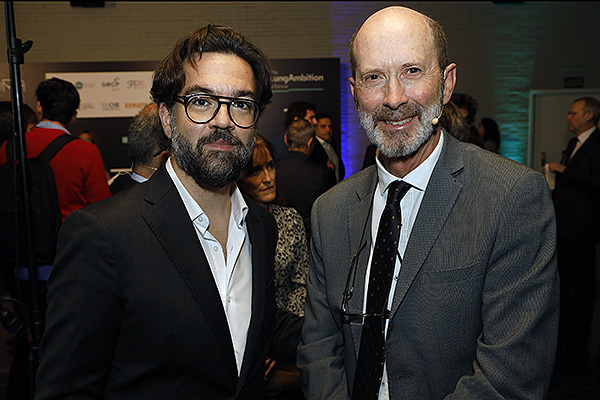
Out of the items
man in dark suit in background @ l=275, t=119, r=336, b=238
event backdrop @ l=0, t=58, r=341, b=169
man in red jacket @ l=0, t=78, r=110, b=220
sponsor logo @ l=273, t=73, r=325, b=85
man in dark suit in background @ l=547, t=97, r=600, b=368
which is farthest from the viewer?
sponsor logo @ l=273, t=73, r=325, b=85

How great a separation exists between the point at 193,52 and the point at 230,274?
2.23 feet

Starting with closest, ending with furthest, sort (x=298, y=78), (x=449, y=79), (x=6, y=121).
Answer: (x=449, y=79), (x=6, y=121), (x=298, y=78)

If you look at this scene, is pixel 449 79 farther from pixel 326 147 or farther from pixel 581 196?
pixel 326 147

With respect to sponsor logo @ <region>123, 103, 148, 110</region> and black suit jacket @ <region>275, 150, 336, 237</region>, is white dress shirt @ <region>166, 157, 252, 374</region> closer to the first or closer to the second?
black suit jacket @ <region>275, 150, 336, 237</region>

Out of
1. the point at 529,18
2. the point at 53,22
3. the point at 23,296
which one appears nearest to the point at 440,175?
the point at 23,296

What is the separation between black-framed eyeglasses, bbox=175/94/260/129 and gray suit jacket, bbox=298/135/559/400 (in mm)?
601

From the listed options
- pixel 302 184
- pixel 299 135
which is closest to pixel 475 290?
pixel 302 184

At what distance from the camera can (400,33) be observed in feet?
5.05

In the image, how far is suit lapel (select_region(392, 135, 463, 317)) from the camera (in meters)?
1.51

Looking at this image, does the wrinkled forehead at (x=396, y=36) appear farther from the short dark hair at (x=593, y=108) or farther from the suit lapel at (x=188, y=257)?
the short dark hair at (x=593, y=108)

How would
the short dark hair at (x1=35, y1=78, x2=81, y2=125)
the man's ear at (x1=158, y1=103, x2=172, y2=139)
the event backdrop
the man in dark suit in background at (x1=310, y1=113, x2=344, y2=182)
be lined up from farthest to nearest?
the event backdrop < the man in dark suit in background at (x1=310, y1=113, x2=344, y2=182) < the short dark hair at (x1=35, y1=78, x2=81, y2=125) < the man's ear at (x1=158, y1=103, x2=172, y2=139)

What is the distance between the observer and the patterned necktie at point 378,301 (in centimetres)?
156

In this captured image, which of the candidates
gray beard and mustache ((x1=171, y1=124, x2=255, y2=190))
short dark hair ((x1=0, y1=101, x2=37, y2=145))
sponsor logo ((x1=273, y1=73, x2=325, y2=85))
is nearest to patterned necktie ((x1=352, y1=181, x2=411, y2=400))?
gray beard and mustache ((x1=171, y1=124, x2=255, y2=190))

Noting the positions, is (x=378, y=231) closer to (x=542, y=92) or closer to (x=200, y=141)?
(x=200, y=141)
